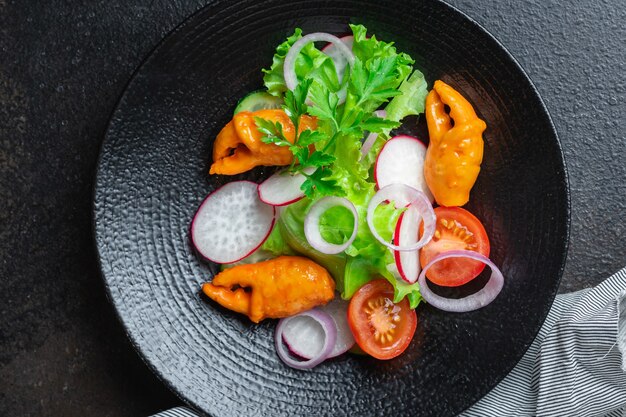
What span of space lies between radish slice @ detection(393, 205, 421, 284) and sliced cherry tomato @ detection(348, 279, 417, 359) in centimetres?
9

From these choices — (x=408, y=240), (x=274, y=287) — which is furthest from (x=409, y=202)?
(x=274, y=287)

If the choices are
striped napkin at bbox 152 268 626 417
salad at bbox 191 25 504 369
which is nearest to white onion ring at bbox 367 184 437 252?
salad at bbox 191 25 504 369

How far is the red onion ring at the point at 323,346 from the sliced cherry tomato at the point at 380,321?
0.25 feet

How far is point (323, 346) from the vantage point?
219 cm

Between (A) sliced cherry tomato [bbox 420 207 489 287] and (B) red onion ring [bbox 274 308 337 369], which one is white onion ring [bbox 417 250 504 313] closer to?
(A) sliced cherry tomato [bbox 420 207 489 287]

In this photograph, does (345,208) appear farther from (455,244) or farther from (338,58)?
(338,58)

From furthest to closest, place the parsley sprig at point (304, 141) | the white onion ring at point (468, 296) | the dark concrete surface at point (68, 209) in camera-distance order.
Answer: the dark concrete surface at point (68, 209)
the white onion ring at point (468, 296)
the parsley sprig at point (304, 141)

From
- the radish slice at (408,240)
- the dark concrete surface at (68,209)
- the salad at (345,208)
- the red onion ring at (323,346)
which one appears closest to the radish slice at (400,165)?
the salad at (345,208)

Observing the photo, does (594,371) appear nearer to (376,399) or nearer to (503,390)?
(503,390)

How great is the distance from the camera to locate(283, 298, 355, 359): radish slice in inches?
86.7

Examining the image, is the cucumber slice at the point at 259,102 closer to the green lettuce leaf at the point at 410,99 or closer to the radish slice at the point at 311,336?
the green lettuce leaf at the point at 410,99

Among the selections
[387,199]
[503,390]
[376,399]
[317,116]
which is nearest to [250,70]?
[317,116]

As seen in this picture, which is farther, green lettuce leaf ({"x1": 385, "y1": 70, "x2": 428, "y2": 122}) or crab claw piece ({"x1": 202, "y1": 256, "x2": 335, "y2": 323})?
green lettuce leaf ({"x1": 385, "y1": 70, "x2": 428, "y2": 122})

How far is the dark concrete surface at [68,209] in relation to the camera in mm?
2361
